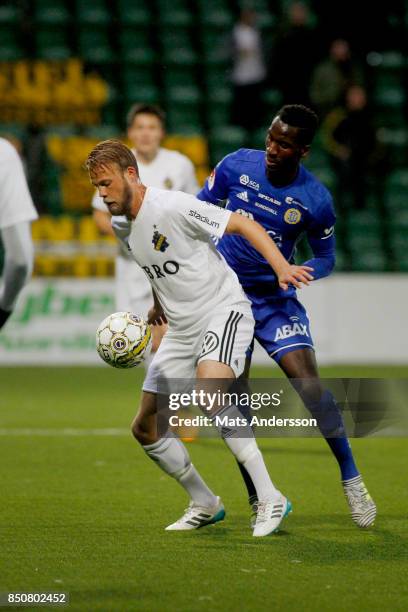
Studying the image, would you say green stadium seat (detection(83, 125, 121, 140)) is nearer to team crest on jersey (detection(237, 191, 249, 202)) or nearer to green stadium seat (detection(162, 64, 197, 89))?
green stadium seat (detection(162, 64, 197, 89))

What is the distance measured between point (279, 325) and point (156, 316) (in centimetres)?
63

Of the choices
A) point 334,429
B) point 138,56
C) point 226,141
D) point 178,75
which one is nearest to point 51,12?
point 138,56

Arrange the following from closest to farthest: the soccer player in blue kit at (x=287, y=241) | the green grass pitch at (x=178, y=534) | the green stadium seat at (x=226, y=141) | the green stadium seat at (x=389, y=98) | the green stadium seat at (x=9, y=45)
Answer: the green grass pitch at (x=178, y=534) → the soccer player in blue kit at (x=287, y=241) → the green stadium seat at (x=9, y=45) → the green stadium seat at (x=226, y=141) → the green stadium seat at (x=389, y=98)

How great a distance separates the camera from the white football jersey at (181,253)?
16.8ft

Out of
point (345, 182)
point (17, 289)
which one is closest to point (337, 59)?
point (345, 182)

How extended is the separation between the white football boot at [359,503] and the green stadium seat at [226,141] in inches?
444

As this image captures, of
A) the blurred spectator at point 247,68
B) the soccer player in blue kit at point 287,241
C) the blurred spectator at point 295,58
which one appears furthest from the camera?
the blurred spectator at point 247,68

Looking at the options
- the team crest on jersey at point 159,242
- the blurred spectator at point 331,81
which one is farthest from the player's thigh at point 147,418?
the blurred spectator at point 331,81

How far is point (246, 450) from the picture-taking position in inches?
203

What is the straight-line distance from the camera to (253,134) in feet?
55.5

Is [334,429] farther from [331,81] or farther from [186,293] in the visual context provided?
[331,81]

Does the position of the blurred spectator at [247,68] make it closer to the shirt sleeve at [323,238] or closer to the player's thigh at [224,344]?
the shirt sleeve at [323,238]

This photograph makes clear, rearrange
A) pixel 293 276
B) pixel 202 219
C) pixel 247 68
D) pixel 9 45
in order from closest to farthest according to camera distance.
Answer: pixel 293 276, pixel 202 219, pixel 247 68, pixel 9 45

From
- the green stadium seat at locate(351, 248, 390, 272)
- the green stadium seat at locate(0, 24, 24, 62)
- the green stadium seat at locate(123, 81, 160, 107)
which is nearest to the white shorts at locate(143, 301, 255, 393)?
the green stadium seat at locate(351, 248, 390, 272)
